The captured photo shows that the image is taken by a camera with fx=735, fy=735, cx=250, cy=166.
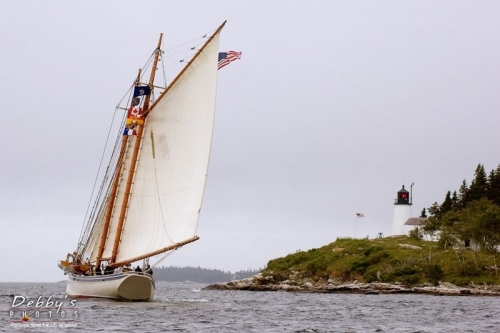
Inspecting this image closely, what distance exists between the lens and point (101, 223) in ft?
223

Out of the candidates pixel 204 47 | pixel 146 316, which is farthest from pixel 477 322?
pixel 204 47

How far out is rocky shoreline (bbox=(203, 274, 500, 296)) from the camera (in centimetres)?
9744

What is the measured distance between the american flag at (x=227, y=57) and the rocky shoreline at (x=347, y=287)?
166 ft

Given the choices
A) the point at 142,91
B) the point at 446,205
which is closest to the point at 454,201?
the point at 446,205

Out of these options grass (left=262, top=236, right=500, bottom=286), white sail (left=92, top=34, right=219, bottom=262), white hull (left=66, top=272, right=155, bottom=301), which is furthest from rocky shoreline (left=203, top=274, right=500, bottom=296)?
white sail (left=92, top=34, right=219, bottom=262)

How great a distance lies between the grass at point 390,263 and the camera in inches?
4262

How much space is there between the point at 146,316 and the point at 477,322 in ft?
72.8

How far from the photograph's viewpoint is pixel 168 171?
194 ft

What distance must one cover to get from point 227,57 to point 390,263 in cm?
6560

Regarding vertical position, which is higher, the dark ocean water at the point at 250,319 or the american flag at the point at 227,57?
the american flag at the point at 227,57

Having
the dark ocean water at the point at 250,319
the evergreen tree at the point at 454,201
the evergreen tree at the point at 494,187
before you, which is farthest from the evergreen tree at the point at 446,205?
the dark ocean water at the point at 250,319

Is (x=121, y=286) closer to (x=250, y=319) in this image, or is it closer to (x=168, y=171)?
(x=168, y=171)

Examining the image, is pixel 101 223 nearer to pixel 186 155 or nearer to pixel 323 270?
pixel 186 155

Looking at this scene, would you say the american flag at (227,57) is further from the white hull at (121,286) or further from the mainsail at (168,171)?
the white hull at (121,286)
